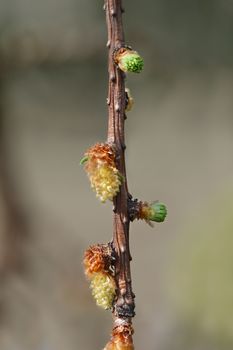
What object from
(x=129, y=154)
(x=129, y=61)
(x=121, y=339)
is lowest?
(x=121, y=339)

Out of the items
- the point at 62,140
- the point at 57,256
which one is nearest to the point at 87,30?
the point at 62,140

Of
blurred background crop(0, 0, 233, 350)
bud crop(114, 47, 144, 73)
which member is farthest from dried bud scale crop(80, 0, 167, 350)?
blurred background crop(0, 0, 233, 350)

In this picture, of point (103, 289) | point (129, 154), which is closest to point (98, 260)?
point (103, 289)

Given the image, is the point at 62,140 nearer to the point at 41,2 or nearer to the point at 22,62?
the point at 22,62

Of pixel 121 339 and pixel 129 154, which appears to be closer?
pixel 121 339

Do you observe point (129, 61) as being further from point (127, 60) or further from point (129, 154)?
point (129, 154)

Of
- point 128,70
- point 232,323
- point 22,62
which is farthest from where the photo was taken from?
point 22,62
